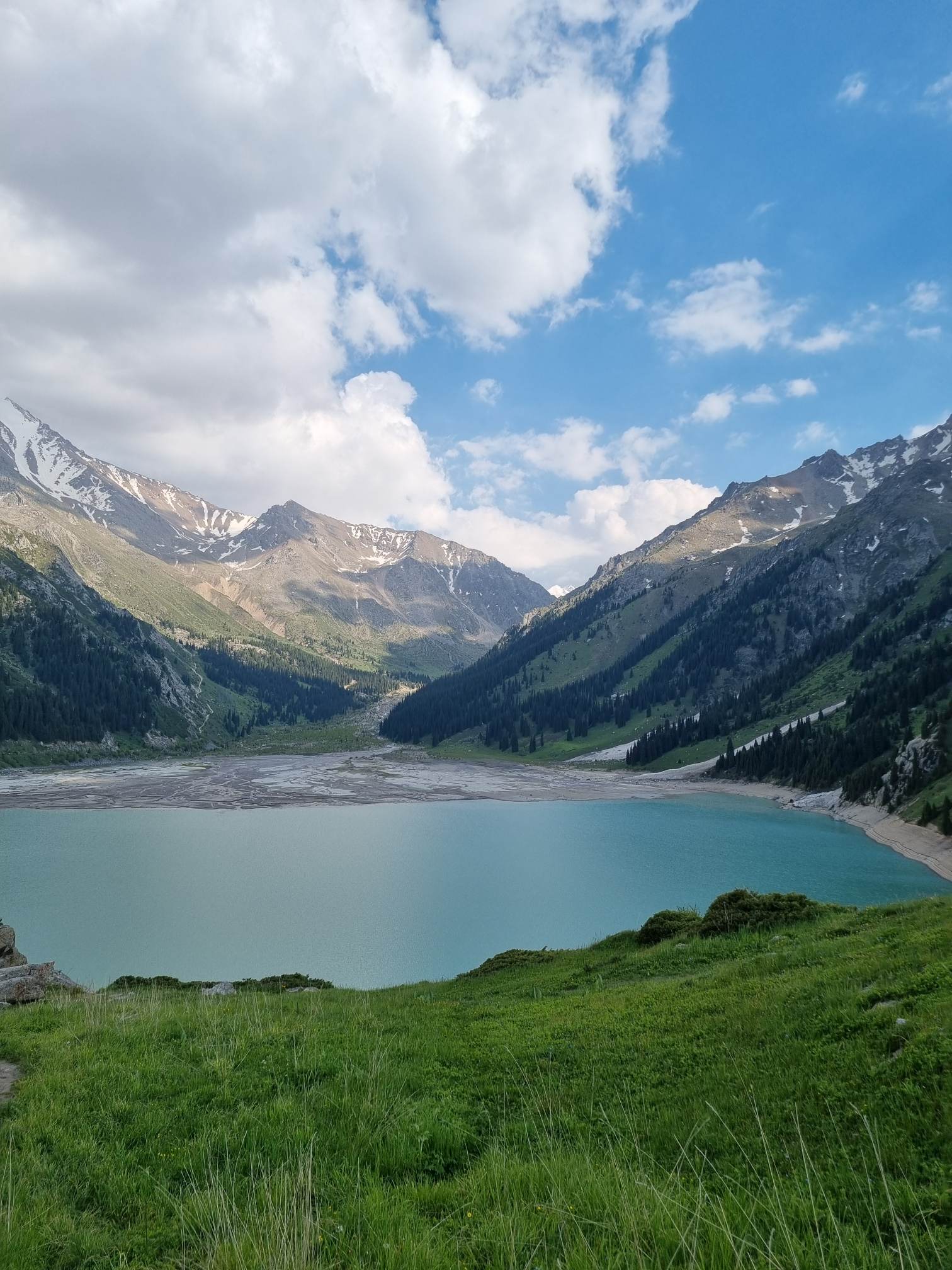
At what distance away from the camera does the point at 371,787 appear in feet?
401

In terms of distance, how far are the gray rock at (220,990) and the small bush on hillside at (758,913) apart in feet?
52.6

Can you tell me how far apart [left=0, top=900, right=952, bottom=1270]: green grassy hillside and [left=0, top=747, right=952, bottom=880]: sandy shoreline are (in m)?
58.4

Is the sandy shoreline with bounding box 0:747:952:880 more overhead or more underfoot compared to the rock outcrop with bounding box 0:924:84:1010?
more underfoot

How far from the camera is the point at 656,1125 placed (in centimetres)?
768

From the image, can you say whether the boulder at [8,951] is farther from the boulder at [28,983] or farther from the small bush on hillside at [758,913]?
the small bush on hillside at [758,913]

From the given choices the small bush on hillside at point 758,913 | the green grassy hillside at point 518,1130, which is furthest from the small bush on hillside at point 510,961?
the green grassy hillside at point 518,1130

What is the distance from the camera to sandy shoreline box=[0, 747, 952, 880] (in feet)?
273

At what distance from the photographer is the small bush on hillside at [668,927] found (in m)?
21.2

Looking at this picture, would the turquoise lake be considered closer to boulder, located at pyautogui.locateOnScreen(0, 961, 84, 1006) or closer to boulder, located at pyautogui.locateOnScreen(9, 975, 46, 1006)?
boulder, located at pyautogui.locateOnScreen(0, 961, 84, 1006)

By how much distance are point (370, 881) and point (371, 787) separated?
2826 inches

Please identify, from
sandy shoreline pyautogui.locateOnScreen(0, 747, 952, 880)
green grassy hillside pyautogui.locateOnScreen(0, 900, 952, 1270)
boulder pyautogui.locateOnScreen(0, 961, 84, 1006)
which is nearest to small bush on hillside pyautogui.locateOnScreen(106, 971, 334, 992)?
boulder pyautogui.locateOnScreen(0, 961, 84, 1006)

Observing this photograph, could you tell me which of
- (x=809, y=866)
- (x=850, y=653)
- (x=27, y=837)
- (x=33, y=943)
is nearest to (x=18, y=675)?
(x=27, y=837)

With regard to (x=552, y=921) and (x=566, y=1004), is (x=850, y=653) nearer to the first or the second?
(x=552, y=921)

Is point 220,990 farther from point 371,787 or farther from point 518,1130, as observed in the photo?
point 371,787
